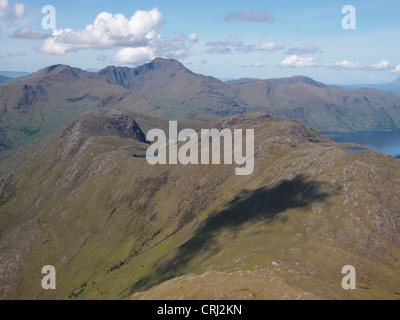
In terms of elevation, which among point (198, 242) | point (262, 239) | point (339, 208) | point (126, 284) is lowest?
point (126, 284)

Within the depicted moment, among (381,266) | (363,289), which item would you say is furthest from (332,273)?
(381,266)

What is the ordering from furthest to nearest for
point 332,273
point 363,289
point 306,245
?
point 306,245, point 332,273, point 363,289

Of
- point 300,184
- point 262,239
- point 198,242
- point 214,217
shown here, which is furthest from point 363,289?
point 214,217

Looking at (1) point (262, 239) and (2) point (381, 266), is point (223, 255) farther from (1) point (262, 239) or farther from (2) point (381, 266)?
(2) point (381, 266)

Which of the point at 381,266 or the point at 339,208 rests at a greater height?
the point at 339,208

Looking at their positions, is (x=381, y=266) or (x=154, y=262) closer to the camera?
(x=381, y=266)
